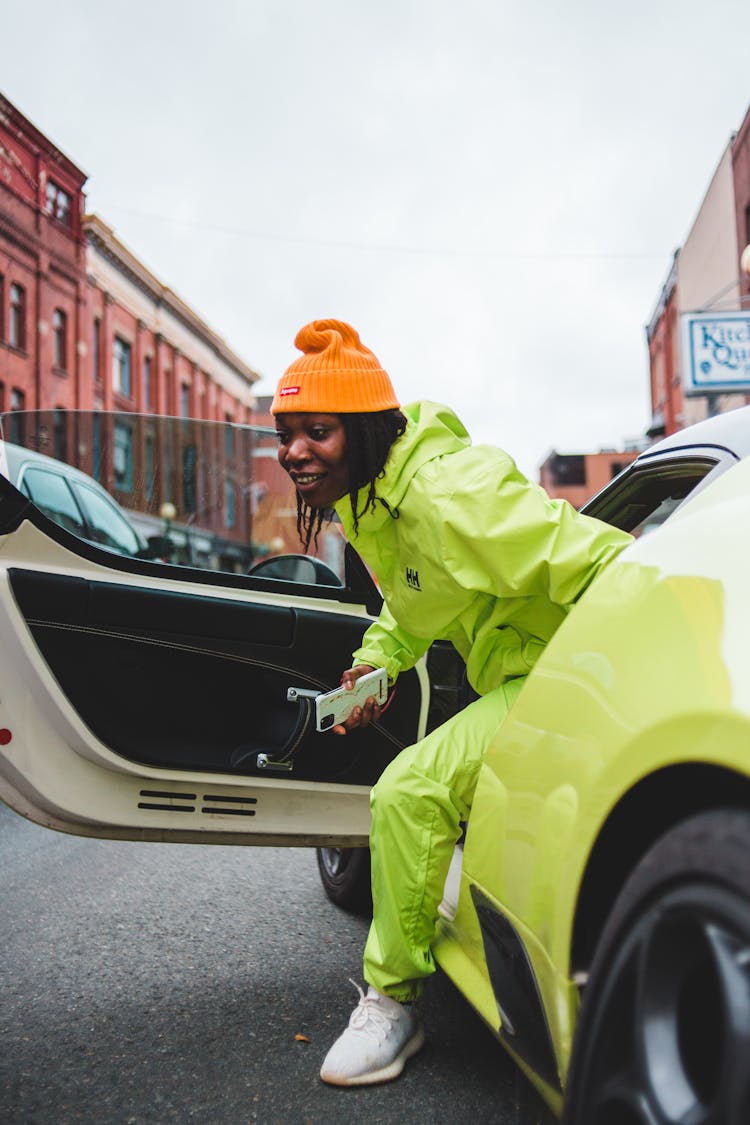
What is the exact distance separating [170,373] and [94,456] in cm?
3245

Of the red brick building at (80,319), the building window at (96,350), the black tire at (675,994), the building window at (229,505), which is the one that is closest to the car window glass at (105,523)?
the building window at (229,505)

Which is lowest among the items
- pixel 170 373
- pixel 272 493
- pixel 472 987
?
pixel 472 987

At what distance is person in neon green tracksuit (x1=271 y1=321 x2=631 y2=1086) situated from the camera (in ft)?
6.65

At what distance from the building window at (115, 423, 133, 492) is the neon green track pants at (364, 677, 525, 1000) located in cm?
168

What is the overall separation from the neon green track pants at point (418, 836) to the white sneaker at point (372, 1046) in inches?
2.5

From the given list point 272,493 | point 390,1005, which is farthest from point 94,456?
point 390,1005

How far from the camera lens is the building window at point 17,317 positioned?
994 inches

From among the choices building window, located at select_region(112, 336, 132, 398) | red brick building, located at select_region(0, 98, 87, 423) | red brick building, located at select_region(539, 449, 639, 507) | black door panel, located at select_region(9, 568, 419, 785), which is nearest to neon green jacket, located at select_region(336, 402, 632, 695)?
black door panel, located at select_region(9, 568, 419, 785)

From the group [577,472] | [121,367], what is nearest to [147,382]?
[121,367]

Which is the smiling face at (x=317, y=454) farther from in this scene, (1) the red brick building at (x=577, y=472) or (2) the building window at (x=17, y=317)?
(1) the red brick building at (x=577, y=472)

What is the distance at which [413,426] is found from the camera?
7.84 ft

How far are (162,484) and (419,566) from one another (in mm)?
1607

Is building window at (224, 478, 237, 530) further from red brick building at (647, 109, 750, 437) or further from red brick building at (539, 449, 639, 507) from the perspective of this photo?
red brick building at (539, 449, 639, 507)

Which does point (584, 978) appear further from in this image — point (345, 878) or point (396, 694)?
point (345, 878)
